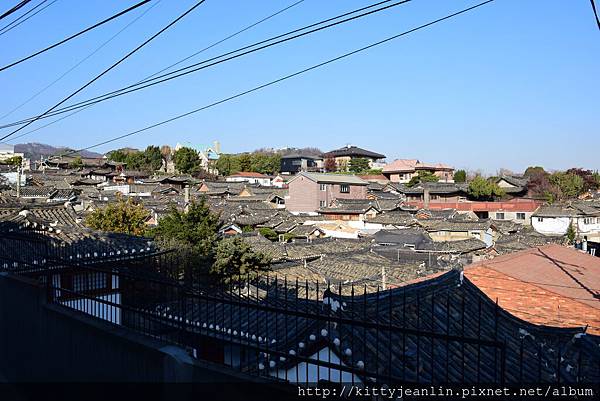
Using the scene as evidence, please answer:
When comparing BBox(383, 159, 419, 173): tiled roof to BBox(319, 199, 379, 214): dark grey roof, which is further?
BBox(383, 159, 419, 173): tiled roof

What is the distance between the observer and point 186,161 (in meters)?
64.3

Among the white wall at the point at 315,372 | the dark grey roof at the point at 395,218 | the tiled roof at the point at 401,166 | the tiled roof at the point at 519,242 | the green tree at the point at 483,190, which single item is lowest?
the tiled roof at the point at 519,242

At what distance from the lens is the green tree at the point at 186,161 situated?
2534 inches

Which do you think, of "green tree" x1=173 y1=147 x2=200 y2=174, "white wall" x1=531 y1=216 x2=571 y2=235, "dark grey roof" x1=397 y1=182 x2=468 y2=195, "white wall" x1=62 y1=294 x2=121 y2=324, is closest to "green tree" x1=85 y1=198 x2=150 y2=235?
"white wall" x1=62 y1=294 x2=121 y2=324

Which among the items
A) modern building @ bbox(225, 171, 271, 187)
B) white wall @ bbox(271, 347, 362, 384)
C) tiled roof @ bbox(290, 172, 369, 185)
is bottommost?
white wall @ bbox(271, 347, 362, 384)

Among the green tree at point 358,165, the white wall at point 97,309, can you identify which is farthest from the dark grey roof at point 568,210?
the white wall at point 97,309

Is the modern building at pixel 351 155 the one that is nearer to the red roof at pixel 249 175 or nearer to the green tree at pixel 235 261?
the red roof at pixel 249 175

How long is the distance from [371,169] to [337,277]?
51.7 meters

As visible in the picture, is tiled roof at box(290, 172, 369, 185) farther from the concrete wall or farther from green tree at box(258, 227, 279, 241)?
the concrete wall

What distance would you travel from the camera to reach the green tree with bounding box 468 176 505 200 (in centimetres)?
4772

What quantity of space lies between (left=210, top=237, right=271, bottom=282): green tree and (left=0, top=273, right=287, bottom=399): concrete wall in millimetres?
9980

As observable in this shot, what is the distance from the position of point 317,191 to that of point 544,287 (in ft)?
99.4

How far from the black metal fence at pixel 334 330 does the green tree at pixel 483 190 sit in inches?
1680

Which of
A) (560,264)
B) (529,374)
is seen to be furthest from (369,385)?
(560,264)
